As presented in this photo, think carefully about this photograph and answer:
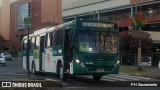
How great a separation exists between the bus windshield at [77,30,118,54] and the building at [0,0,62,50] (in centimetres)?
7068

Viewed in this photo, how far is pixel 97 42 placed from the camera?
20578 mm

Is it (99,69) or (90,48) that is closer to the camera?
(90,48)

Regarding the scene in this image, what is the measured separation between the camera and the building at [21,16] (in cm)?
10275

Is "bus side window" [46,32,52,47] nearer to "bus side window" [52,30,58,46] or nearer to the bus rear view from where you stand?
"bus side window" [52,30,58,46]

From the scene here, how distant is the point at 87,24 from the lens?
20.9 metres

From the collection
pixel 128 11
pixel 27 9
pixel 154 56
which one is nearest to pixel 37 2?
pixel 27 9

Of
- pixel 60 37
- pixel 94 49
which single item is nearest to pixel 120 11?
pixel 60 37

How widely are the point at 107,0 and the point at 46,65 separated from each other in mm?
50230

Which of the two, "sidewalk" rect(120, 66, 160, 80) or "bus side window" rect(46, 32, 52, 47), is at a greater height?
"bus side window" rect(46, 32, 52, 47)

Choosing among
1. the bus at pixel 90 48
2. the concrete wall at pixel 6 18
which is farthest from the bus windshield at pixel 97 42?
the concrete wall at pixel 6 18

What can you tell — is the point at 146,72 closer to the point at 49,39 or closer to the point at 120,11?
the point at 49,39

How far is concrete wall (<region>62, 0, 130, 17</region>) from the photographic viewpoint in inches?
2874

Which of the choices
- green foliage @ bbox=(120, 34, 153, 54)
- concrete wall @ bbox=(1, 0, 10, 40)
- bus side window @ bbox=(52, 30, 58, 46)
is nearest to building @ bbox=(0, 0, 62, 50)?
concrete wall @ bbox=(1, 0, 10, 40)

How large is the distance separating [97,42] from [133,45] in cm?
2933
